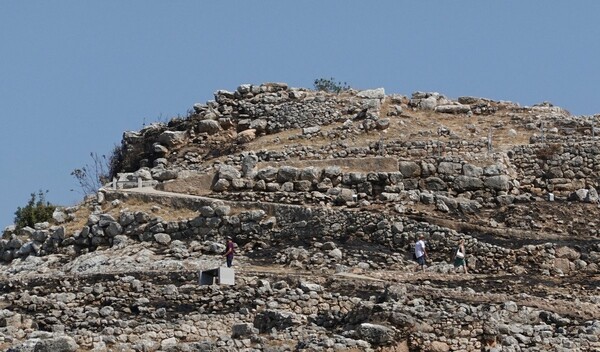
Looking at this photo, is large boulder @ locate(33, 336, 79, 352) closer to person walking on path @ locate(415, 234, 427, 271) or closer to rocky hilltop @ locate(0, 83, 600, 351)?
rocky hilltop @ locate(0, 83, 600, 351)

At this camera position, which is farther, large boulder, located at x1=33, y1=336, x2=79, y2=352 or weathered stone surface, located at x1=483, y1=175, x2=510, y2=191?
weathered stone surface, located at x1=483, y1=175, x2=510, y2=191

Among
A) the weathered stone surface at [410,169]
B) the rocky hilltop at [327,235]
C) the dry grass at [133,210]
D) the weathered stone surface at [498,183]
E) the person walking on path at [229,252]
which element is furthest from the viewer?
the weathered stone surface at [410,169]

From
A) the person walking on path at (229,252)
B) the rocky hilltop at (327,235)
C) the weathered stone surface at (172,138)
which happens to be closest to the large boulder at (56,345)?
the rocky hilltop at (327,235)

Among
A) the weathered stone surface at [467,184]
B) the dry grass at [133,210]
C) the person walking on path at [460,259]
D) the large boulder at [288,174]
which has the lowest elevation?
the person walking on path at [460,259]

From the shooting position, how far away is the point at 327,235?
4678 cm

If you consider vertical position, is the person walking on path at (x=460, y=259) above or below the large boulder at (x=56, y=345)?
above

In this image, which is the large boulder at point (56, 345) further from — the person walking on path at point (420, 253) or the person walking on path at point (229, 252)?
the person walking on path at point (420, 253)

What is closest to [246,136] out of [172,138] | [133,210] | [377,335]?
[172,138]

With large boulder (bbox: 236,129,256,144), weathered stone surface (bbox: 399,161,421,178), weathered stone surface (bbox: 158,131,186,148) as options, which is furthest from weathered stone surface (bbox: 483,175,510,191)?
weathered stone surface (bbox: 158,131,186,148)

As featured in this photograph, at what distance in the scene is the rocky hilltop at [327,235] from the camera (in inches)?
1427

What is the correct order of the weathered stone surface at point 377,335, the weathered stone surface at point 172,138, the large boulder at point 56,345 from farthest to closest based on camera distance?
the weathered stone surface at point 172,138 → the weathered stone surface at point 377,335 → the large boulder at point 56,345

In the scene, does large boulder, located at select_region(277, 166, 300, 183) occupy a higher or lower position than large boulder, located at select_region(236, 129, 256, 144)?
lower

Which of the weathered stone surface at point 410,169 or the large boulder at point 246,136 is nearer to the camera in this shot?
the weathered stone surface at point 410,169

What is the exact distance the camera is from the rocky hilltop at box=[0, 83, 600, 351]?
3625 centimetres
